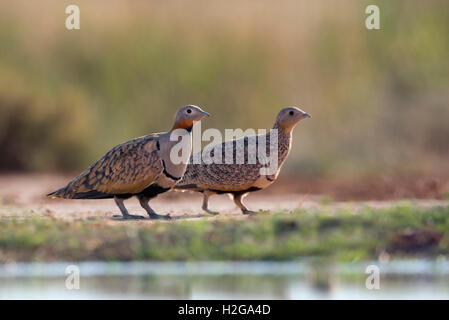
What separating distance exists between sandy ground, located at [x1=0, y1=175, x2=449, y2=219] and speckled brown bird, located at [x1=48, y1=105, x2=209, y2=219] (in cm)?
56

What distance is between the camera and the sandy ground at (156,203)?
1232 centimetres

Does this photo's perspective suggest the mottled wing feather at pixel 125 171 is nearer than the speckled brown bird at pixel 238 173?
Yes

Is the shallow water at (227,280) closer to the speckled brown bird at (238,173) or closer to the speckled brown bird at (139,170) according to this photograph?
the speckled brown bird at (139,170)

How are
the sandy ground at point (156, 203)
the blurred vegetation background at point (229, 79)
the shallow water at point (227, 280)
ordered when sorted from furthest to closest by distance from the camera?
1. the blurred vegetation background at point (229, 79)
2. the sandy ground at point (156, 203)
3. the shallow water at point (227, 280)

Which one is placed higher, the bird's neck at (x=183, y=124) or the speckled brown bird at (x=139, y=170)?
the bird's neck at (x=183, y=124)

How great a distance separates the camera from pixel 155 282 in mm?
9219

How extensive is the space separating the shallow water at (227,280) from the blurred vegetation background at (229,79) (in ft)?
24.6

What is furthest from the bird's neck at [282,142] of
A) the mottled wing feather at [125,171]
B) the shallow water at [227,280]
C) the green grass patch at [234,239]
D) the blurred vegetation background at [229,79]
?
the blurred vegetation background at [229,79]

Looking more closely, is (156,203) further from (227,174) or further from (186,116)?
(186,116)

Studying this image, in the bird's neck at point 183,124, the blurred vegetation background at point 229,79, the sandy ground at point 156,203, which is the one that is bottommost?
the sandy ground at point 156,203

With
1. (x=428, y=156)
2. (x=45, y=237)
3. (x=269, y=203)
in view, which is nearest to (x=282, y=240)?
(x=45, y=237)

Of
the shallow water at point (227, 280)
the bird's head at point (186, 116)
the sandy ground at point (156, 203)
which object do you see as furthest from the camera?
the sandy ground at point (156, 203)

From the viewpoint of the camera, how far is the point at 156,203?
46.5ft
